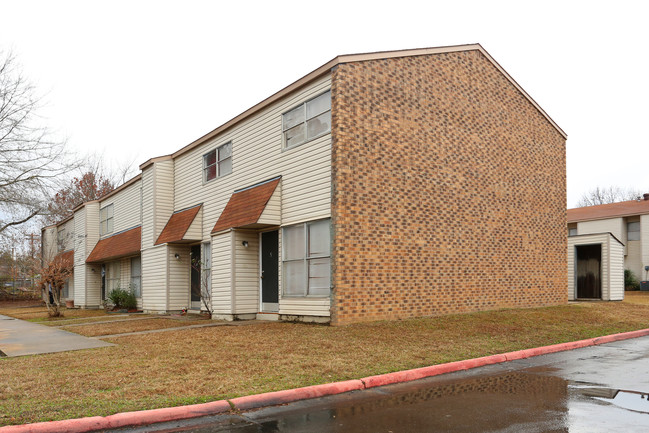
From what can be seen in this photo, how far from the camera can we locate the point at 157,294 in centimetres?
2123

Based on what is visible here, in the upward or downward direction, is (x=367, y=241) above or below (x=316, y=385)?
above

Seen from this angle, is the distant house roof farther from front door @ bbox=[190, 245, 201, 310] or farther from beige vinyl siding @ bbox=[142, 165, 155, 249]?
beige vinyl siding @ bbox=[142, 165, 155, 249]

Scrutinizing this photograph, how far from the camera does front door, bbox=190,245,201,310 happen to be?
66.0 feet

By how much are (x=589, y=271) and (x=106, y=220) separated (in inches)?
943

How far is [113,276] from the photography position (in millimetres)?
28078

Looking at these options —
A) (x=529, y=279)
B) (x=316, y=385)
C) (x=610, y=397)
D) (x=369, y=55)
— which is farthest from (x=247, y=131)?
(x=610, y=397)

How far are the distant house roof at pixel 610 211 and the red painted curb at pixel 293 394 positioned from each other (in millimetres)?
33791

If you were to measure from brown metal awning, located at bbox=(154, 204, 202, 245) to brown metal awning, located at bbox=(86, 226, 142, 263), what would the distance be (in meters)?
2.62

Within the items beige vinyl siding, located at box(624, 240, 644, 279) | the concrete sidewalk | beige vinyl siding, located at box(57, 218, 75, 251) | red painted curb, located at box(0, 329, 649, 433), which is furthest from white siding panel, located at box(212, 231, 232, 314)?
beige vinyl siding, located at box(624, 240, 644, 279)

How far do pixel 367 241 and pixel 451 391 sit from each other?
6.20m

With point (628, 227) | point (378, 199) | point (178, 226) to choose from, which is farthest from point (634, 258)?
point (178, 226)

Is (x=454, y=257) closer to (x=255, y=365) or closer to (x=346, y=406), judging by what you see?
(x=255, y=365)

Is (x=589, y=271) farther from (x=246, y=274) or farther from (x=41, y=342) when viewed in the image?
(x=41, y=342)

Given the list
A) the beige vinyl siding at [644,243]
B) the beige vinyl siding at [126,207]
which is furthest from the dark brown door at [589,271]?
the beige vinyl siding at [126,207]
